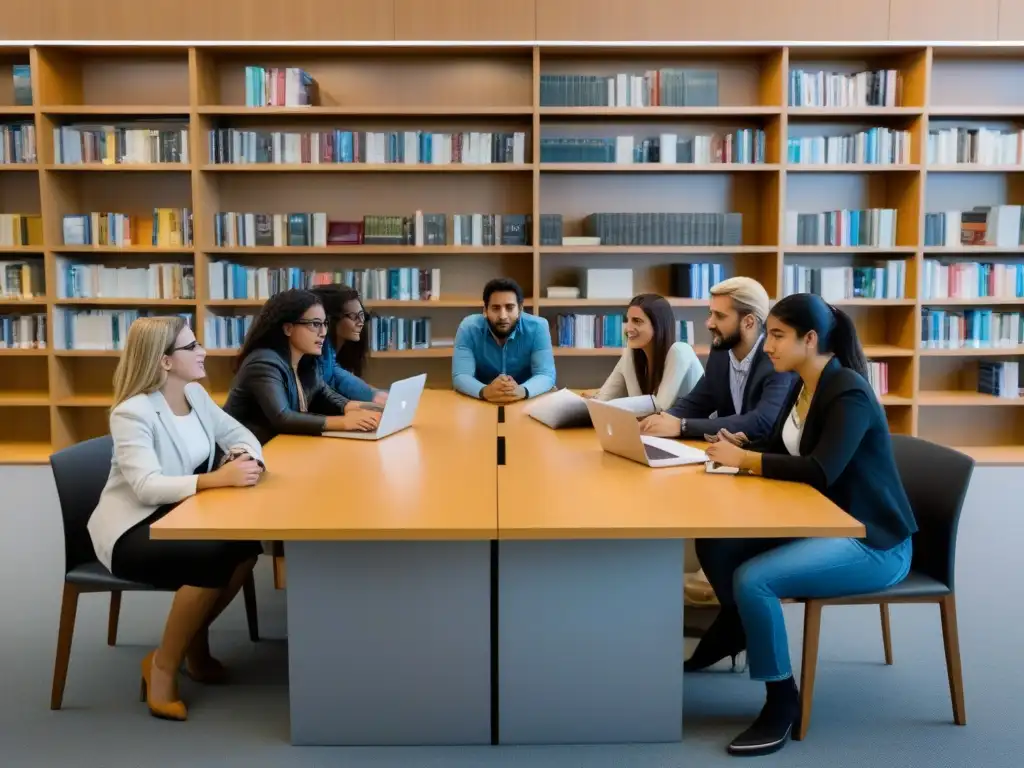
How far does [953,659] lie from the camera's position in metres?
2.88

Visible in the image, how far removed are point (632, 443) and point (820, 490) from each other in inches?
23.8

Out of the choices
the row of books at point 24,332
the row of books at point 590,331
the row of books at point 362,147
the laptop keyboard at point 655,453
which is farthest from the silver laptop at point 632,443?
the row of books at point 24,332

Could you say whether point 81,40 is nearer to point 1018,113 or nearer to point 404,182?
point 404,182

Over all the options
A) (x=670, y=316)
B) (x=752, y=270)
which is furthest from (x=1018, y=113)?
(x=670, y=316)

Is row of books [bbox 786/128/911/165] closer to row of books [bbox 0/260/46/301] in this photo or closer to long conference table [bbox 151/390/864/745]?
long conference table [bbox 151/390/864/745]

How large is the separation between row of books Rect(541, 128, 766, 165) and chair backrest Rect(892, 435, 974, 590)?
3593 millimetres

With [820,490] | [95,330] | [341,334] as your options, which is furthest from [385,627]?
[95,330]

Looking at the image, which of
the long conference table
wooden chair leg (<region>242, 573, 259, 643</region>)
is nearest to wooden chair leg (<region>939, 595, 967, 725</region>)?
the long conference table

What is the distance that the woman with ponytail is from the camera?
2.71 metres

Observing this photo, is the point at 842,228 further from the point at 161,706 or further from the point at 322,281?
the point at 161,706

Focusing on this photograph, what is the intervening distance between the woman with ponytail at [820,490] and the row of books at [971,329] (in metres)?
3.83

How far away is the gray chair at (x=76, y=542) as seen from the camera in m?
2.91

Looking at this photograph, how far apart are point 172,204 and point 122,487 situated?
4.04 m

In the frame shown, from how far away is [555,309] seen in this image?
664 centimetres
